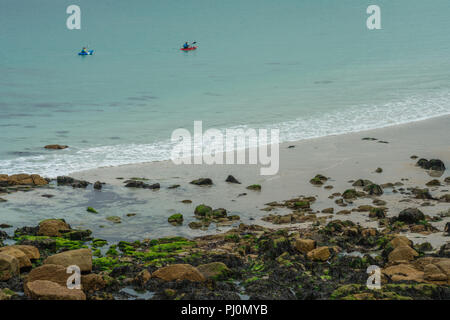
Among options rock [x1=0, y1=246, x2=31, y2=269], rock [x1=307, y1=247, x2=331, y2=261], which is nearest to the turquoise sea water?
rock [x1=0, y1=246, x2=31, y2=269]

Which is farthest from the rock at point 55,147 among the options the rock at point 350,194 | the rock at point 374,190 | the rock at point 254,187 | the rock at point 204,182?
the rock at point 374,190

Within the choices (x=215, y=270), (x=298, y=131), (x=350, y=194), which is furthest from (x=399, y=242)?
(x=298, y=131)

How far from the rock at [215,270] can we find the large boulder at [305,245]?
168 cm

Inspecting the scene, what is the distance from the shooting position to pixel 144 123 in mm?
29000

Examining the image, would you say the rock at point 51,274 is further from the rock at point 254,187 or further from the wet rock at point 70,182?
the rock at point 254,187

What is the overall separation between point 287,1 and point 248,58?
107 metres

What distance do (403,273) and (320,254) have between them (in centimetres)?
161

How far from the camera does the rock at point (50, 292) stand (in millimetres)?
8902

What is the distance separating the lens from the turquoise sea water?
25.8 m

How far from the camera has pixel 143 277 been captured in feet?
33.3

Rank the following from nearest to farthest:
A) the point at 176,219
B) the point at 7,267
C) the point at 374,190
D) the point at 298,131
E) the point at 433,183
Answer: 1. the point at 7,267
2. the point at 176,219
3. the point at 374,190
4. the point at 433,183
5. the point at 298,131

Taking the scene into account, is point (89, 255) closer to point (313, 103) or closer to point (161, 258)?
point (161, 258)

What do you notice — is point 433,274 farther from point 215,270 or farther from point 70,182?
point 70,182

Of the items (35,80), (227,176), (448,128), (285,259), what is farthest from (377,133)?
(35,80)
